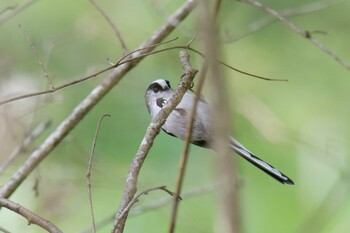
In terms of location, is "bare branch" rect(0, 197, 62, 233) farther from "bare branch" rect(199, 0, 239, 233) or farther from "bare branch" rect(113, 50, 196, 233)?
"bare branch" rect(199, 0, 239, 233)

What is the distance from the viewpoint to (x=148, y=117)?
10.8 feet

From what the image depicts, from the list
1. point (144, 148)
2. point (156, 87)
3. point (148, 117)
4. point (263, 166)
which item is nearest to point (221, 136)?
point (144, 148)

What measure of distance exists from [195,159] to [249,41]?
1249 mm

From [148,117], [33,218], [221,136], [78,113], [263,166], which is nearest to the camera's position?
[221,136]

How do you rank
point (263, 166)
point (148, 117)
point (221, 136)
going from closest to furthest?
point (221, 136) < point (263, 166) < point (148, 117)

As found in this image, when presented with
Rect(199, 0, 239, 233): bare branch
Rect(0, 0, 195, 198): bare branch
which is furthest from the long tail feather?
Answer: Rect(199, 0, 239, 233): bare branch

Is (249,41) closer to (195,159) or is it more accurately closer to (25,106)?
(195,159)

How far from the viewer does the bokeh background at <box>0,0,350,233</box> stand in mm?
2375

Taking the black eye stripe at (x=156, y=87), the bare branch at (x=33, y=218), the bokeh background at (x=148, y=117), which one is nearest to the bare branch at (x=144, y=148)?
the bare branch at (x=33, y=218)

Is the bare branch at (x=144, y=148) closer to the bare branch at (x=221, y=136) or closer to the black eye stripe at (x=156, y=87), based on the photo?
the black eye stripe at (x=156, y=87)

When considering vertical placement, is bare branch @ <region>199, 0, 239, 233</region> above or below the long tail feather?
above

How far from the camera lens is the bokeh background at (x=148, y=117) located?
238cm

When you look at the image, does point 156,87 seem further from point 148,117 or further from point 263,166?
point 148,117

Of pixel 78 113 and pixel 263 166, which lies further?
pixel 78 113
